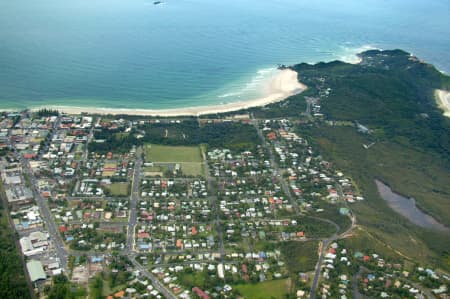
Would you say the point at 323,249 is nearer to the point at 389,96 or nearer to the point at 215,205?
the point at 215,205

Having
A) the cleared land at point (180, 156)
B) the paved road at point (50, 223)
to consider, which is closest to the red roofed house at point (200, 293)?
the paved road at point (50, 223)

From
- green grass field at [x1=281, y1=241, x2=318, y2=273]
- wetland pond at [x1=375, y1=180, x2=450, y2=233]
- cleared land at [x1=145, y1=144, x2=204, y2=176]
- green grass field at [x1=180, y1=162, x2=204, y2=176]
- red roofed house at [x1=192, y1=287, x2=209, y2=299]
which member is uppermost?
cleared land at [x1=145, y1=144, x2=204, y2=176]

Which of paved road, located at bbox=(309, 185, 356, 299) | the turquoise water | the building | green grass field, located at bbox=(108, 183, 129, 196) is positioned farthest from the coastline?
the building

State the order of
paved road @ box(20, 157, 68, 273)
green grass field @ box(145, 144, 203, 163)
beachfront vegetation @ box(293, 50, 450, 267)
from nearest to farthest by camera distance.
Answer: paved road @ box(20, 157, 68, 273) < beachfront vegetation @ box(293, 50, 450, 267) < green grass field @ box(145, 144, 203, 163)

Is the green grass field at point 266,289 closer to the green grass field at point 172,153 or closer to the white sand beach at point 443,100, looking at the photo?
the green grass field at point 172,153

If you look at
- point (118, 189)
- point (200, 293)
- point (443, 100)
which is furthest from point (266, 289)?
point (443, 100)

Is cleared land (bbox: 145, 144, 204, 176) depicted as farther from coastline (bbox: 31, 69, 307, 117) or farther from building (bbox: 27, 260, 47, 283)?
building (bbox: 27, 260, 47, 283)
